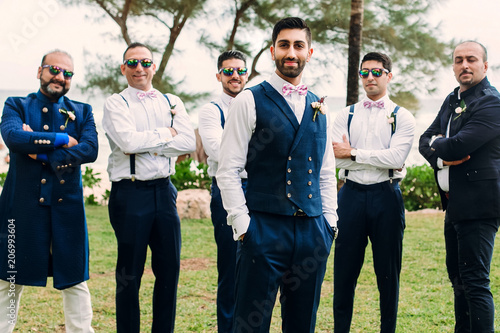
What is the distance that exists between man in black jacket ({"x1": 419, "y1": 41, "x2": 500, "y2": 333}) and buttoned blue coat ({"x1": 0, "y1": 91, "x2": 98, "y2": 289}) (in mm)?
2980

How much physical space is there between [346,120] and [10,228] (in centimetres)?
297

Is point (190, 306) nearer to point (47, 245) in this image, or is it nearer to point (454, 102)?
point (47, 245)

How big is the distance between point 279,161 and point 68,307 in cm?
228

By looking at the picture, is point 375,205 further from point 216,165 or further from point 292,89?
point 292,89

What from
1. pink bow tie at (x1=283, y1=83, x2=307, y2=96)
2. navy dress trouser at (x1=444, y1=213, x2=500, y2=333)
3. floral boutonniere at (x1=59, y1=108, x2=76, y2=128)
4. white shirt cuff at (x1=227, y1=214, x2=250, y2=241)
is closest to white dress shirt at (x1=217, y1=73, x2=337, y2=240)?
white shirt cuff at (x1=227, y1=214, x2=250, y2=241)

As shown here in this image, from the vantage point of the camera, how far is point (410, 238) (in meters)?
10.0

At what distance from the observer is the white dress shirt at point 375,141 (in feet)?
15.9

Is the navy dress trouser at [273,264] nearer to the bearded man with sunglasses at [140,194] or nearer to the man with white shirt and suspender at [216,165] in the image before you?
the bearded man with sunglasses at [140,194]

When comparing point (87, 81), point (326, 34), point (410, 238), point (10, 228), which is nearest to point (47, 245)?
point (10, 228)

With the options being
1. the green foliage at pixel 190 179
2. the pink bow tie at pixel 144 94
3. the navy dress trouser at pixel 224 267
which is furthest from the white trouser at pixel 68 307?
the green foliage at pixel 190 179

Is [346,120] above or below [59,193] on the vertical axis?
above

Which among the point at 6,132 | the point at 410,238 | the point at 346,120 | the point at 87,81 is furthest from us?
the point at 87,81

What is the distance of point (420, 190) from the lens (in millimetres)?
12820

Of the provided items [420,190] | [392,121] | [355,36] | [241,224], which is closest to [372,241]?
[392,121]
